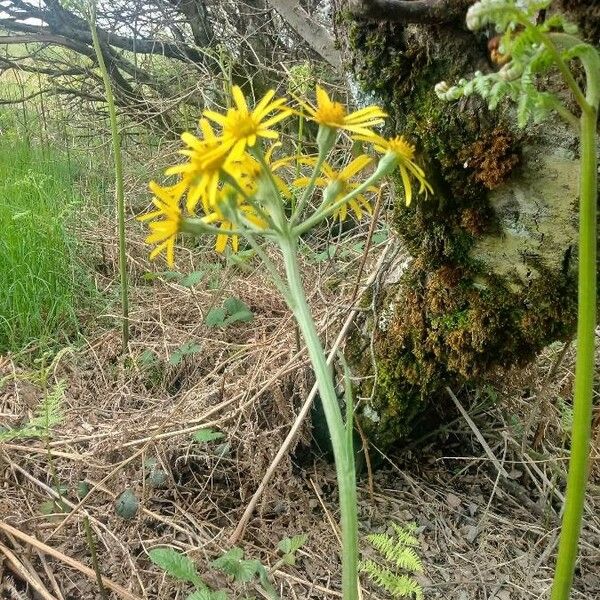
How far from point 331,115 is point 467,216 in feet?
1.80

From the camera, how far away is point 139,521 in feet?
5.09

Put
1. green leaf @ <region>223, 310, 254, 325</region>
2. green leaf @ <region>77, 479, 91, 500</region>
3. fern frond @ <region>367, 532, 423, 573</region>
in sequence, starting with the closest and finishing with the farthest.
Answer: fern frond @ <region>367, 532, 423, 573</region> < green leaf @ <region>77, 479, 91, 500</region> < green leaf @ <region>223, 310, 254, 325</region>

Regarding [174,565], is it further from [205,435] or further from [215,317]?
[215,317]

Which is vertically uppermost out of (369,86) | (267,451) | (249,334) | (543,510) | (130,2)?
(130,2)

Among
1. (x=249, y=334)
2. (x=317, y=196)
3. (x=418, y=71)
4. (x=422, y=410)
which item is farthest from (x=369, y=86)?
(x=317, y=196)

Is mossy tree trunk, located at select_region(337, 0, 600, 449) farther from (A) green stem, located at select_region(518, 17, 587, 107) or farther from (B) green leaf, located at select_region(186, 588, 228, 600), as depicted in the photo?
(B) green leaf, located at select_region(186, 588, 228, 600)

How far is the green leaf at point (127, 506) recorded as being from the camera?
5.05 ft

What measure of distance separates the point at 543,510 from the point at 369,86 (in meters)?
1.23

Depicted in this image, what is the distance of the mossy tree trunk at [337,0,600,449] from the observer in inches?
52.1

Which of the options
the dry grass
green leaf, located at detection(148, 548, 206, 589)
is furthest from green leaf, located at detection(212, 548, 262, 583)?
the dry grass

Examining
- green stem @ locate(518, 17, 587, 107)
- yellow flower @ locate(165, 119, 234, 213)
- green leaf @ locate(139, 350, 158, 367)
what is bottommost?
green leaf @ locate(139, 350, 158, 367)

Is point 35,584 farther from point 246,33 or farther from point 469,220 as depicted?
point 246,33

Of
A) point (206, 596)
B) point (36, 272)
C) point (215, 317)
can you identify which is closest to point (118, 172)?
point (215, 317)

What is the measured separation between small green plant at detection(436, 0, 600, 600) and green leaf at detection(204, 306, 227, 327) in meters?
1.47
